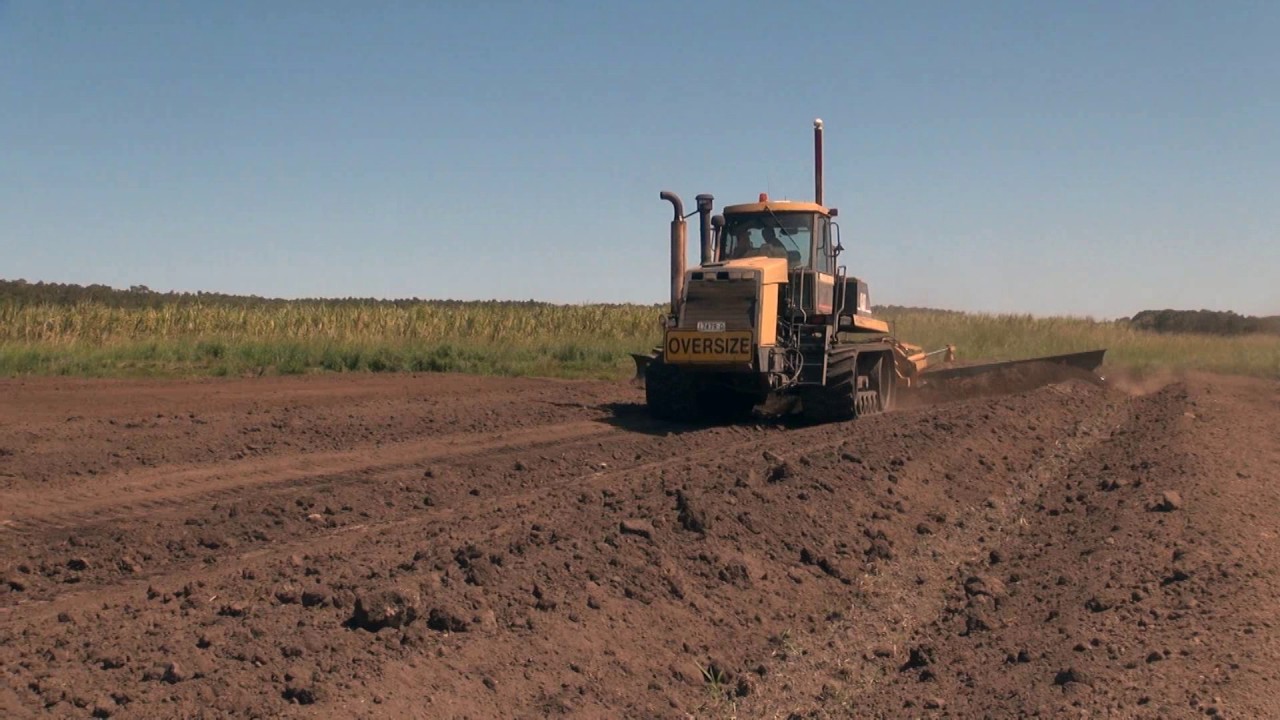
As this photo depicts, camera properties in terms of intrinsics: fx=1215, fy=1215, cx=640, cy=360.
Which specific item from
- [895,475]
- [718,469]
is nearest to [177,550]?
[718,469]

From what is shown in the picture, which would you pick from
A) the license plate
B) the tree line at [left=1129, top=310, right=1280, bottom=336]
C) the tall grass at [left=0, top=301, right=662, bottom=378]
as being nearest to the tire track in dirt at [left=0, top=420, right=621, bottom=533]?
the license plate

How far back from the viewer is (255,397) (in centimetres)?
1906

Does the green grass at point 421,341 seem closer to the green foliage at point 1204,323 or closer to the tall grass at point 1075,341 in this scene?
the tall grass at point 1075,341

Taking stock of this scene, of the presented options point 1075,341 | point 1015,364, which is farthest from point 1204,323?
point 1015,364

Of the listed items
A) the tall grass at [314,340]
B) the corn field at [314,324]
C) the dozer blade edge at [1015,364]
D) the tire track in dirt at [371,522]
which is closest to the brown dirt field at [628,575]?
the tire track in dirt at [371,522]

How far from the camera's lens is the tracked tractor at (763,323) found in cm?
1444

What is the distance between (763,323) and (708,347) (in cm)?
72

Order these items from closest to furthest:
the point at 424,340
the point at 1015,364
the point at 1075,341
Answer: the point at 1015,364
the point at 424,340
the point at 1075,341

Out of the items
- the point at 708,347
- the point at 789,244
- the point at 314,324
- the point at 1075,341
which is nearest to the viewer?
the point at 708,347

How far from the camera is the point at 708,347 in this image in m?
14.4

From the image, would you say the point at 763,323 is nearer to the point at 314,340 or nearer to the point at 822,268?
the point at 822,268

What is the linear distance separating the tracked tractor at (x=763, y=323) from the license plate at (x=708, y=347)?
1 centimetres

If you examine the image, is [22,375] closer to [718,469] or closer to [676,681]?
[718,469]

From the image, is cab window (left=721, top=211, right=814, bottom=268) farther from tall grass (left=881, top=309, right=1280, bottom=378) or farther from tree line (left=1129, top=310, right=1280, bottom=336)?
tree line (left=1129, top=310, right=1280, bottom=336)
